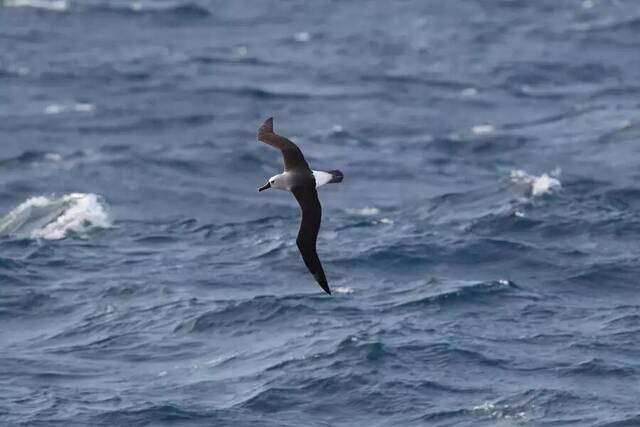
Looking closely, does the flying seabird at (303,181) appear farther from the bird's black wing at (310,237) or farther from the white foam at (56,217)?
the white foam at (56,217)

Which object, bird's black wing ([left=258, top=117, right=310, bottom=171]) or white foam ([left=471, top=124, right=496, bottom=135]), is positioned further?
white foam ([left=471, top=124, right=496, bottom=135])

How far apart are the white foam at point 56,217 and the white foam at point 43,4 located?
3365 centimetres

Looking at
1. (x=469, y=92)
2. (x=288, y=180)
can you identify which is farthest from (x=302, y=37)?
(x=288, y=180)

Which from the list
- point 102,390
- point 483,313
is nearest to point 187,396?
point 102,390

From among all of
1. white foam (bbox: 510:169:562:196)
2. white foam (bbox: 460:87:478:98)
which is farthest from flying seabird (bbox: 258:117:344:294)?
white foam (bbox: 460:87:478:98)

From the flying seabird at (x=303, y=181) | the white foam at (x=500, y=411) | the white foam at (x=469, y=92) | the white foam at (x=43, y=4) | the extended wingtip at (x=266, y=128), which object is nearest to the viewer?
the flying seabird at (x=303, y=181)

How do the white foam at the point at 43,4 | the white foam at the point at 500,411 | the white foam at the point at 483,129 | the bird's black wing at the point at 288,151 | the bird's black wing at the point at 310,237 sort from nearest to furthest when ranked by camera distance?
1. the bird's black wing at the point at 310,237
2. the bird's black wing at the point at 288,151
3. the white foam at the point at 500,411
4. the white foam at the point at 483,129
5. the white foam at the point at 43,4

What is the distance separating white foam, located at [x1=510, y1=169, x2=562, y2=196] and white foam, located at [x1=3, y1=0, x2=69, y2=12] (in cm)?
3585

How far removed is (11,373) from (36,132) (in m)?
23.0

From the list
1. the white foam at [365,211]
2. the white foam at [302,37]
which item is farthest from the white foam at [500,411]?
the white foam at [302,37]

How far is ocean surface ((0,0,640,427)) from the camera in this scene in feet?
112

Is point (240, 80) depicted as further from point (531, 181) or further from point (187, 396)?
point (187, 396)

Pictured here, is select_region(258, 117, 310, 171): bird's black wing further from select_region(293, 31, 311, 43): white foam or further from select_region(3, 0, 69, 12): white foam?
select_region(3, 0, 69, 12): white foam

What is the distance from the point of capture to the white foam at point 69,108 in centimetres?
6084
